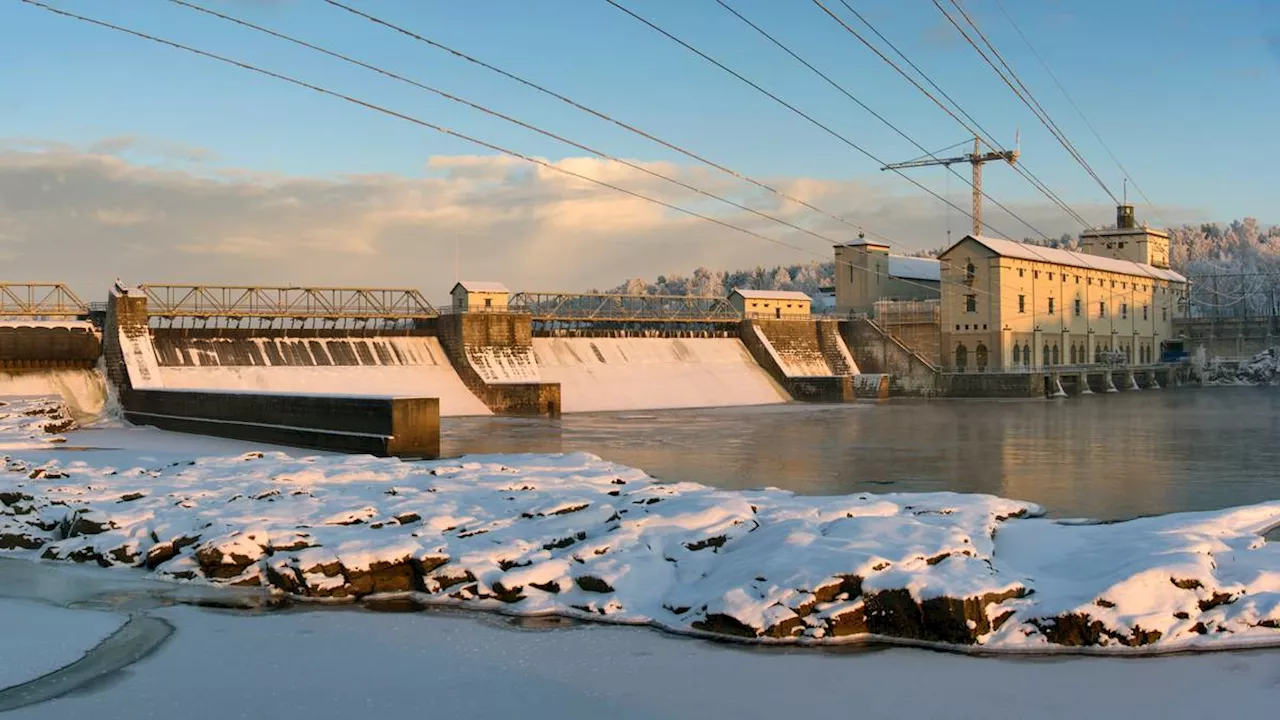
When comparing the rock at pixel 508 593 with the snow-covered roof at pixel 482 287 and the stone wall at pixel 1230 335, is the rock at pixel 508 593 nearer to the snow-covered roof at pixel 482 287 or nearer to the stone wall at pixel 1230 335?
the snow-covered roof at pixel 482 287

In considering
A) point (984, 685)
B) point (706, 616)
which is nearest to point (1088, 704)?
point (984, 685)

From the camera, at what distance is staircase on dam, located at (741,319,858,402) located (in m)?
57.3

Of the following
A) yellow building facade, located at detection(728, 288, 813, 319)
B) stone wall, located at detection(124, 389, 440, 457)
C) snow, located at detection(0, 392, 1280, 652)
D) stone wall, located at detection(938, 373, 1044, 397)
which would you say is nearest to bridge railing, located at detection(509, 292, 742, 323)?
yellow building facade, located at detection(728, 288, 813, 319)

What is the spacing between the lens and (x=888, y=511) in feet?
50.9

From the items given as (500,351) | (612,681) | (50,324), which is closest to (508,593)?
(612,681)

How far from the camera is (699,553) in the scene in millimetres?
13000

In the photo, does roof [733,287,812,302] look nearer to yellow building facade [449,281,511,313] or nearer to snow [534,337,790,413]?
snow [534,337,790,413]

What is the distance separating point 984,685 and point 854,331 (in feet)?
186

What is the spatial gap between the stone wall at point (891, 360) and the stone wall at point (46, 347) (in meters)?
41.1

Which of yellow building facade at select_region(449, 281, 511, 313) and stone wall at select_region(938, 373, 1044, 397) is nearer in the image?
yellow building facade at select_region(449, 281, 511, 313)

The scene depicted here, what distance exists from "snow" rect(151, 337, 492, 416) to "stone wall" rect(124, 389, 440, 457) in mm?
7833

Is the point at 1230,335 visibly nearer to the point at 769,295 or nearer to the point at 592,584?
the point at 769,295

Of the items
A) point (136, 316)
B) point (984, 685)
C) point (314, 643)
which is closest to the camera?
point (984, 685)

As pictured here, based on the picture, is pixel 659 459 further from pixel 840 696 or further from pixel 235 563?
pixel 840 696
